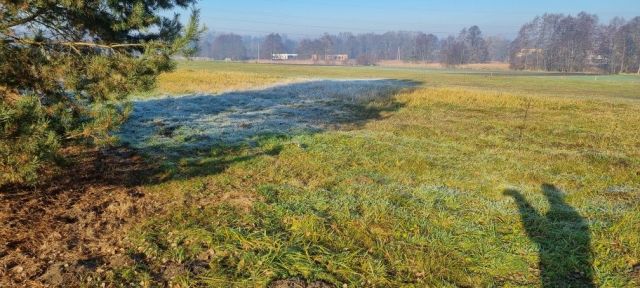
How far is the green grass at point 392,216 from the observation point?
4.43m

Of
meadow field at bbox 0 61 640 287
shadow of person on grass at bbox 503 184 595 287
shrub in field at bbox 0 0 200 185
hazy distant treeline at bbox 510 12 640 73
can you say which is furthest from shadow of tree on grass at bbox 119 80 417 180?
hazy distant treeline at bbox 510 12 640 73

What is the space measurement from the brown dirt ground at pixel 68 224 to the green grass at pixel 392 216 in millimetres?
307

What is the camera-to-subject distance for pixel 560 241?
207 inches

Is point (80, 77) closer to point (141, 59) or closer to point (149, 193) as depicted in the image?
point (141, 59)

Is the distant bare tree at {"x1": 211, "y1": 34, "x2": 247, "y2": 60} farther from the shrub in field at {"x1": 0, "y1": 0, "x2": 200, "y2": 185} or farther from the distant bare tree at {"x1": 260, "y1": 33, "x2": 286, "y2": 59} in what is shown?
the shrub in field at {"x1": 0, "y1": 0, "x2": 200, "y2": 185}

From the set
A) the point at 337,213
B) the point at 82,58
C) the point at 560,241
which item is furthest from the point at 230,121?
the point at 560,241

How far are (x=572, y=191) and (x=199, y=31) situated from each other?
674cm

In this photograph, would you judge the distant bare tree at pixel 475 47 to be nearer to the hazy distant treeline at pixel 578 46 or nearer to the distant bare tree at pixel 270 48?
the hazy distant treeline at pixel 578 46

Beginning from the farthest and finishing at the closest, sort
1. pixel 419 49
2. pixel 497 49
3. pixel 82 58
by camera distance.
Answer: pixel 497 49 → pixel 419 49 → pixel 82 58

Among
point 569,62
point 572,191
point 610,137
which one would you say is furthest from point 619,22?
point 572,191

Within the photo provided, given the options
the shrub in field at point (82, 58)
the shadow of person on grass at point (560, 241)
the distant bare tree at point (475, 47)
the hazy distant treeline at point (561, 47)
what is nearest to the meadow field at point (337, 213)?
the shadow of person on grass at point (560, 241)

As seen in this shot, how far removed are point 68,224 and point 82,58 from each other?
8.96ft

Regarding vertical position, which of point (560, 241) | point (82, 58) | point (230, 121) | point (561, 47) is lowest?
point (560, 241)

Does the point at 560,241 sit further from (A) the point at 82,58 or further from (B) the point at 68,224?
(A) the point at 82,58
